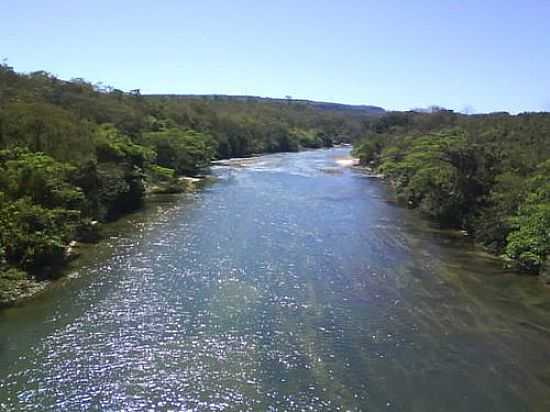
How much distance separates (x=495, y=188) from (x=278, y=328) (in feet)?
86.4

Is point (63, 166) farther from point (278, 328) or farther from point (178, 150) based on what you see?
point (178, 150)

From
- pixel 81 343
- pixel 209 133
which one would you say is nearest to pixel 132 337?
pixel 81 343

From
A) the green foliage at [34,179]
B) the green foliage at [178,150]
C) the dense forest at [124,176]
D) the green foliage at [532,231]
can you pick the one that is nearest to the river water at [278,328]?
the green foliage at [532,231]

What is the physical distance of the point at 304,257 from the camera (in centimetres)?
4003

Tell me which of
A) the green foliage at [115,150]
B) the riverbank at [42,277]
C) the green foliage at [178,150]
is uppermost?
the green foliage at [115,150]

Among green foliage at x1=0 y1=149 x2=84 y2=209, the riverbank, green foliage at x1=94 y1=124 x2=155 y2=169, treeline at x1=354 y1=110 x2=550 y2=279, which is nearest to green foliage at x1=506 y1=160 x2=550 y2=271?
treeline at x1=354 y1=110 x2=550 y2=279

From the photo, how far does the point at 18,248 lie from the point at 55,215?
3.79 meters

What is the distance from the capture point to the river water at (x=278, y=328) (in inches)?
842

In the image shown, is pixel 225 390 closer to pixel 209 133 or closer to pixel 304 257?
pixel 304 257

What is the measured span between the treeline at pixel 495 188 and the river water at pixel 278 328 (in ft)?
6.74

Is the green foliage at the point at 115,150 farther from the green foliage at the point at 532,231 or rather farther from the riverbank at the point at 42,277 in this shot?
the green foliage at the point at 532,231

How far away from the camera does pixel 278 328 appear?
89.8ft

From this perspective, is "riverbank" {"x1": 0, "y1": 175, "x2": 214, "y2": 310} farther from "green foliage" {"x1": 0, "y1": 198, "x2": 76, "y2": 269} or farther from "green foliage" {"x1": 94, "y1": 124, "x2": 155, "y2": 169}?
"green foliage" {"x1": 94, "y1": 124, "x2": 155, "y2": 169}

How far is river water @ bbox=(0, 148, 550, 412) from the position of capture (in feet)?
70.1
